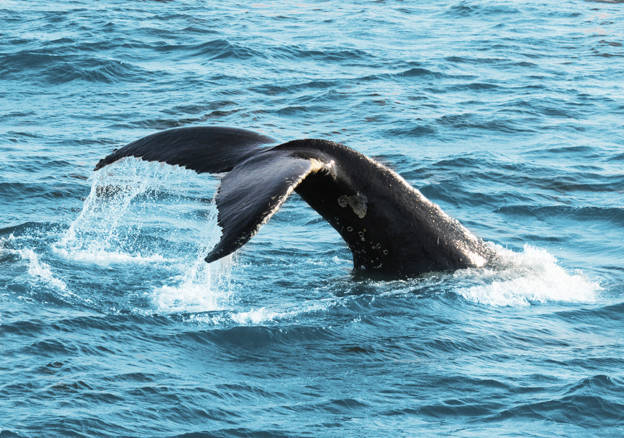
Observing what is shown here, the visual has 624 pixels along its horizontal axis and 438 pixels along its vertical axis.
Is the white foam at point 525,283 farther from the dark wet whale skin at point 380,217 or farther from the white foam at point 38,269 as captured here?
the white foam at point 38,269

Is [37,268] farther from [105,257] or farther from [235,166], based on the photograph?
[235,166]

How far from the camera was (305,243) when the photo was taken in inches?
424

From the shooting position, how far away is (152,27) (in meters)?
21.5

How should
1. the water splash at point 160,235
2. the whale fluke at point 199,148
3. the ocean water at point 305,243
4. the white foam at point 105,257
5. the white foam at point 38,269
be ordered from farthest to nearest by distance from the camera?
the white foam at point 105,257
the white foam at point 38,269
the water splash at point 160,235
the whale fluke at point 199,148
the ocean water at point 305,243

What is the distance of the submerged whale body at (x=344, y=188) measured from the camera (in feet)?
23.4

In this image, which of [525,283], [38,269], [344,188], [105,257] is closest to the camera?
[344,188]

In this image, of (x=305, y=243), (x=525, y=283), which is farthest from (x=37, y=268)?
(x=525, y=283)

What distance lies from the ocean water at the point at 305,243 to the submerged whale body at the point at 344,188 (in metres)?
0.24

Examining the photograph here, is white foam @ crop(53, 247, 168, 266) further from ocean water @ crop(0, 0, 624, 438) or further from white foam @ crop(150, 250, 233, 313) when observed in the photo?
white foam @ crop(150, 250, 233, 313)

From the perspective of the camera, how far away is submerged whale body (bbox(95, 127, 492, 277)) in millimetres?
7141

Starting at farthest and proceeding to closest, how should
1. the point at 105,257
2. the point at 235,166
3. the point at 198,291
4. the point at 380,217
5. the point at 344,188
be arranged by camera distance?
1. the point at 105,257
2. the point at 198,291
3. the point at 380,217
4. the point at 344,188
5. the point at 235,166

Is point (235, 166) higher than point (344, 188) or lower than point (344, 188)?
higher

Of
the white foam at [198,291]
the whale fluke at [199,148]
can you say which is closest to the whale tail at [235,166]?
the whale fluke at [199,148]

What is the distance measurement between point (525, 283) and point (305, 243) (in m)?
2.34
